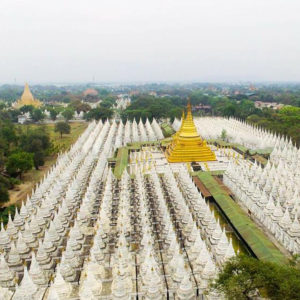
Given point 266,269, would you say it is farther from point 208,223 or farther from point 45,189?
point 45,189

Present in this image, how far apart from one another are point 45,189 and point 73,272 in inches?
535

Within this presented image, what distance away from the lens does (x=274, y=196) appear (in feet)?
91.2

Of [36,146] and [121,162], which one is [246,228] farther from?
[36,146]

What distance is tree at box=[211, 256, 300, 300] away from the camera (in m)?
13.4

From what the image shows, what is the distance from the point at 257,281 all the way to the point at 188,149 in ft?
100

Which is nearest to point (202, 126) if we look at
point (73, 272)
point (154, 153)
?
point (154, 153)

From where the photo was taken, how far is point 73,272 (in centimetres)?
1919

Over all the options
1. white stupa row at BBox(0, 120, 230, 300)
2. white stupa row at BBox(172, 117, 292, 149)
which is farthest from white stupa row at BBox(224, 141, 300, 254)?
white stupa row at BBox(172, 117, 292, 149)

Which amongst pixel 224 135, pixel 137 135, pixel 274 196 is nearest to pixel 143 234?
pixel 274 196

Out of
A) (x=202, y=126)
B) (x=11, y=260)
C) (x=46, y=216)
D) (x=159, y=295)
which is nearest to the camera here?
(x=159, y=295)

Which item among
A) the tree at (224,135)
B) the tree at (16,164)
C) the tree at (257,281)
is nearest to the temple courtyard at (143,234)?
the tree at (257,281)

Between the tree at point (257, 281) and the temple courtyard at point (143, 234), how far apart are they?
1.78 meters

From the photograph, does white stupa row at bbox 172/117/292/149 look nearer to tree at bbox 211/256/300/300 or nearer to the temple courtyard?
the temple courtyard

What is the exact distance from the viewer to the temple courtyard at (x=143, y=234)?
→ 57.1 feet
